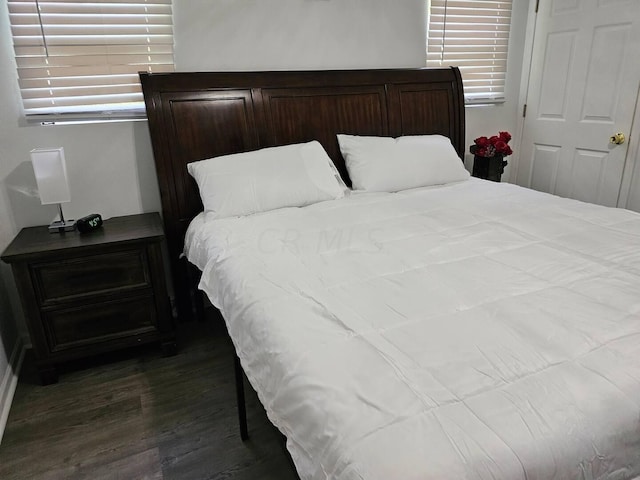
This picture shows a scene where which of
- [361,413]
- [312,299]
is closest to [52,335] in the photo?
[312,299]

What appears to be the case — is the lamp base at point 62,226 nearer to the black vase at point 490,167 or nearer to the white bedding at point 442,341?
the white bedding at point 442,341

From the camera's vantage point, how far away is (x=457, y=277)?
Answer: 4.66 ft

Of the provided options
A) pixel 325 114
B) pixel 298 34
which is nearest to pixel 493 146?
pixel 325 114

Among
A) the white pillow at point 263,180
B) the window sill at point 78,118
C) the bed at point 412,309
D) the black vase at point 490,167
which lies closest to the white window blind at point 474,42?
the black vase at point 490,167

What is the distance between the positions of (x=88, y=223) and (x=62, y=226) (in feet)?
0.45

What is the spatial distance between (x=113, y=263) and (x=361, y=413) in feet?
5.38

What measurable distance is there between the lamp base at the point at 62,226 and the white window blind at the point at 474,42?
250 cm

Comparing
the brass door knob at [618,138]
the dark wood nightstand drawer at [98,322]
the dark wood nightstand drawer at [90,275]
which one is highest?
the brass door knob at [618,138]

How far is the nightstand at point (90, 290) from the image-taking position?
77.9 inches

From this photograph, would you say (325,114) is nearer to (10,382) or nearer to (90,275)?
(90,275)

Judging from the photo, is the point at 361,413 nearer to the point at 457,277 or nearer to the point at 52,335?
the point at 457,277

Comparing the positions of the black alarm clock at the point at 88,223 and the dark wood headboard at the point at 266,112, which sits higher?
the dark wood headboard at the point at 266,112

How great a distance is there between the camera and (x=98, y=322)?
2127mm

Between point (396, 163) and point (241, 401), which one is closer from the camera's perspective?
point (241, 401)
